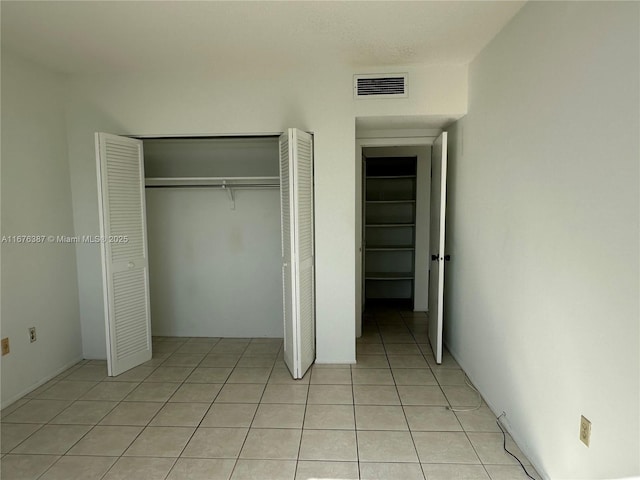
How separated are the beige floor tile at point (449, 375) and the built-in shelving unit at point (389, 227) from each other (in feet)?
7.17

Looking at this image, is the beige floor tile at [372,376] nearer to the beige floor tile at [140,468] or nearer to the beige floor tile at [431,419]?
the beige floor tile at [431,419]

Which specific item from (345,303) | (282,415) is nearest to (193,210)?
(345,303)

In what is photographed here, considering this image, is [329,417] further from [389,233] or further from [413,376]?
[389,233]

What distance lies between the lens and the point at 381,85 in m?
3.05

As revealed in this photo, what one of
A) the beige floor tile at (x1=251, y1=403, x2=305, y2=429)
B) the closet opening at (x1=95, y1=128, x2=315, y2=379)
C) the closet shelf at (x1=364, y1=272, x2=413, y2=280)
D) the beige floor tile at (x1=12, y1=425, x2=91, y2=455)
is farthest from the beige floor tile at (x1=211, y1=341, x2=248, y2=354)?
the closet shelf at (x1=364, y1=272, x2=413, y2=280)

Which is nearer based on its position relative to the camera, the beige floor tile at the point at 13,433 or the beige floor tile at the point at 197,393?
the beige floor tile at the point at 13,433

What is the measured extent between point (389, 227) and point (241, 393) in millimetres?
3358

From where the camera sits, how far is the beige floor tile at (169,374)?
308 centimetres

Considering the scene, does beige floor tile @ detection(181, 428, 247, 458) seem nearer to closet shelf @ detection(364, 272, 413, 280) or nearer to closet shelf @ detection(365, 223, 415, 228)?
closet shelf @ detection(364, 272, 413, 280)

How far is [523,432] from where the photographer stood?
6.93 feet

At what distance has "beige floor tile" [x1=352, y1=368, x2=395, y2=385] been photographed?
2.98 m

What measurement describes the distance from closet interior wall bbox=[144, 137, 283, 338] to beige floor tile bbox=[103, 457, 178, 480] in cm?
195

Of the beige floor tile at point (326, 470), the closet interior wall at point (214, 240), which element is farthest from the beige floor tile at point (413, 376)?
the closet interior wall at point (214, 240)

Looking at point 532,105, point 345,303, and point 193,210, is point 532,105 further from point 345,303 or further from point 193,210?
point 193,210
